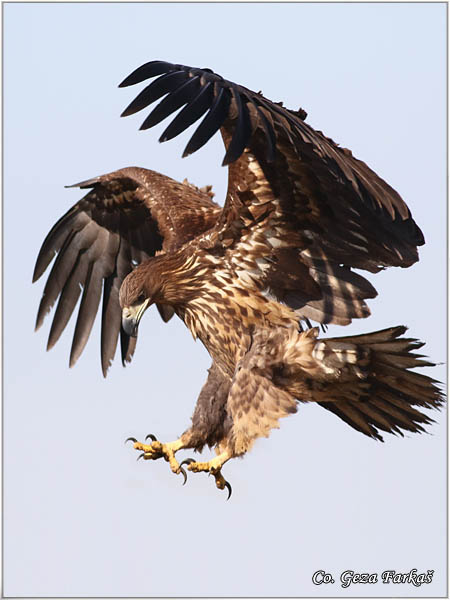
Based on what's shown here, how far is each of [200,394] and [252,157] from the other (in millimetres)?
1739

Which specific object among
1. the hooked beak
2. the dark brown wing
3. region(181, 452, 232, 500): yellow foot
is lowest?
region(181, 452, 232, 500): yellow foot

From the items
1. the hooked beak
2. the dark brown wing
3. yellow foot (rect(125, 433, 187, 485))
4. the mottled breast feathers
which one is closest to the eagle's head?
the hooked beak

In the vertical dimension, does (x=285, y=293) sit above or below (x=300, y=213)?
below

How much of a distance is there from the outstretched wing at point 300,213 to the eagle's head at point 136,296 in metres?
0.48

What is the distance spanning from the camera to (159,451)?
25.8 ft

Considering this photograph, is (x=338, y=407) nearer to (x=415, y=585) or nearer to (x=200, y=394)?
(x=200, y=394)

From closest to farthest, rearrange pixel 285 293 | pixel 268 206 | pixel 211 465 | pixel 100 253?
pixel 268 206 → pixel 211 465 → pixel 285 293 → pixel 100 253

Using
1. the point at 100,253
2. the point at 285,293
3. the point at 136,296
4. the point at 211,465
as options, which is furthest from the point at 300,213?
the point at 100,253

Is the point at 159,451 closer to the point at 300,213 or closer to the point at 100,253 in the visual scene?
the point at 300,213

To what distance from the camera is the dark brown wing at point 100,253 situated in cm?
930

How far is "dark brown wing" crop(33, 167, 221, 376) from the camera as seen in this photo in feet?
30.5

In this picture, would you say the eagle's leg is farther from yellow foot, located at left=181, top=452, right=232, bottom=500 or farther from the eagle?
yellow foot, located at left=181, top=452, right=232, bottom=500

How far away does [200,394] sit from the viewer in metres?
8.19

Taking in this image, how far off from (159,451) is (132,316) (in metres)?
0.88
